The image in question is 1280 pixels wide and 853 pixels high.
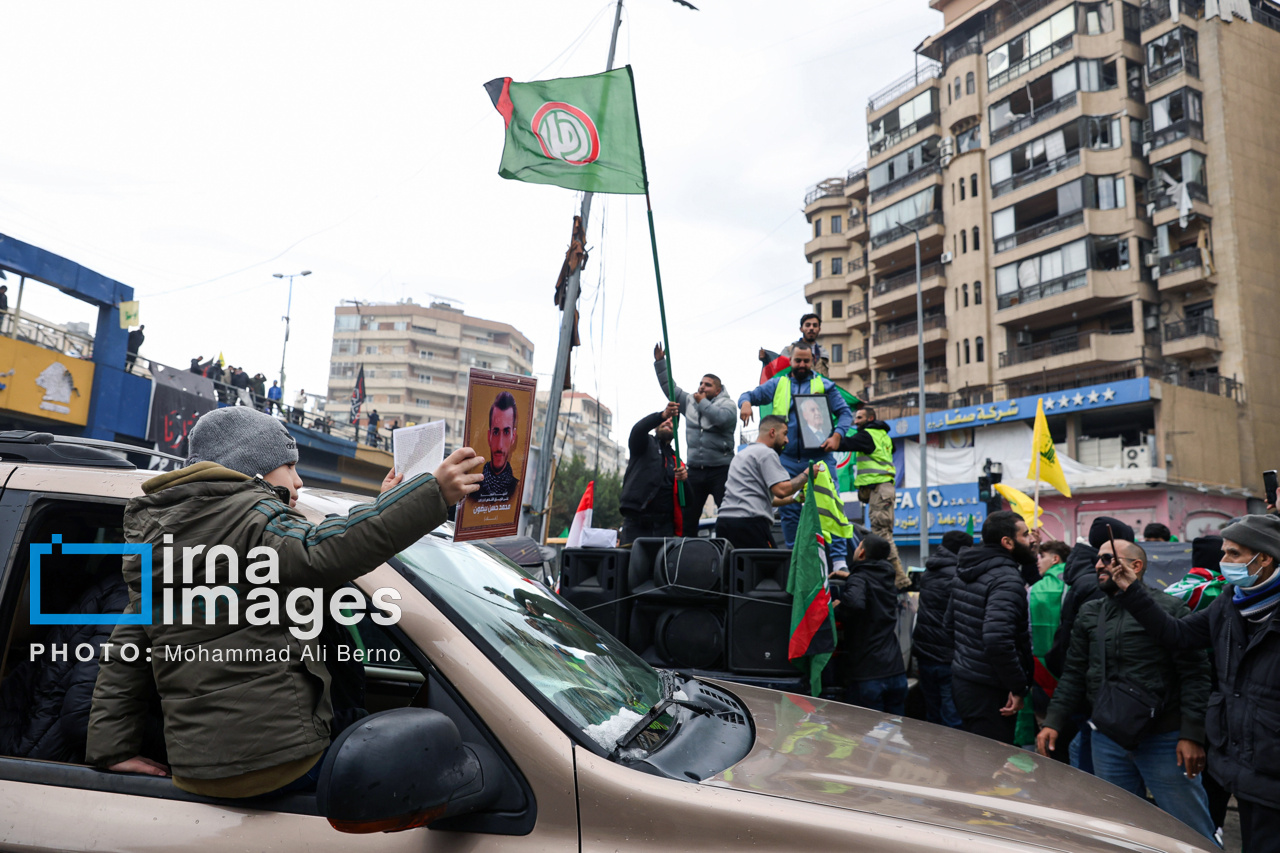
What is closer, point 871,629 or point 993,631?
point 993,631

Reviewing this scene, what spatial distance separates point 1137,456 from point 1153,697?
3120 cm

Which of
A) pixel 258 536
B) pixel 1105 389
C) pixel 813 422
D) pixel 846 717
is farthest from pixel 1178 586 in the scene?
pixel 1105 389

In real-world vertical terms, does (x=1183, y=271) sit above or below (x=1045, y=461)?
above

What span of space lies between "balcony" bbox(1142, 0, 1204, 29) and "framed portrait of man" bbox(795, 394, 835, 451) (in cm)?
3942

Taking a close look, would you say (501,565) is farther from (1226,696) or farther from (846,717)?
(1226,696)

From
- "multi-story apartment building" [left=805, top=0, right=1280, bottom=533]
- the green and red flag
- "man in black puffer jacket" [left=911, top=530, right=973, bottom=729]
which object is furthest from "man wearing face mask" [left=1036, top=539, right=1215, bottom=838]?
"multi-story apartment building" [left=805, top=0, right=1280, bottom=533]

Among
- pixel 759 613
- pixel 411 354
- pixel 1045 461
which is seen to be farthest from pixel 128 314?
pixel 411 354

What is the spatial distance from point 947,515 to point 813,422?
31.7 meters

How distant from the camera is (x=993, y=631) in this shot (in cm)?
494

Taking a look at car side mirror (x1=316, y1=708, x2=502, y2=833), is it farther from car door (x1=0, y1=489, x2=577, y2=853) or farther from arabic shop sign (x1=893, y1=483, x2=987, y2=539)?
arabic shop sign (x1=893, y1=483, x2=987, y2=539)

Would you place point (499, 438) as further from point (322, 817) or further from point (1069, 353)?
point (1069, 353)

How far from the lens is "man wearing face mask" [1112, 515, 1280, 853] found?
10.6 ft

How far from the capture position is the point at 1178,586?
4.93m

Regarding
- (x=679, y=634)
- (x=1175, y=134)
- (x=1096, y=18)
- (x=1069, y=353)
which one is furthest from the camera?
(x=1096, y=18)
